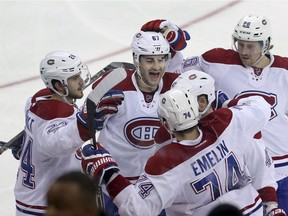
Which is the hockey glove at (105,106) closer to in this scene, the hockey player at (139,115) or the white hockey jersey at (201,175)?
the hockey player at (139,115)

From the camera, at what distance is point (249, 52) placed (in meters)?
4.46

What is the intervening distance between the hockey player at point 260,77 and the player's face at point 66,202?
2.28 metres

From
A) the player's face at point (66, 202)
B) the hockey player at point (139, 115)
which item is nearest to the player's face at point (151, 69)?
the hockey player at point (139, 115)

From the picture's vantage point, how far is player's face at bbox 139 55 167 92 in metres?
4.14

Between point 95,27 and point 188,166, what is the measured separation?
4.34 m

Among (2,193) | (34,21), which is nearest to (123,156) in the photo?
(2,193)

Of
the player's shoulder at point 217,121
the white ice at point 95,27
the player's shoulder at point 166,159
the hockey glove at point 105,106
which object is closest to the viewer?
the player's shoulder at point 166,159

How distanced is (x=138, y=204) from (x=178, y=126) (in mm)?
322

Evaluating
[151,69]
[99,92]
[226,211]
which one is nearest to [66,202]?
[226,211]

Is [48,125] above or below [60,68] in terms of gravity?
below

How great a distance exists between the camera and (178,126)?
3441 mm

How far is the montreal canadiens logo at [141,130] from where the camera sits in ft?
13.4

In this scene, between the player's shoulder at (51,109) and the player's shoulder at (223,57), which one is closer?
the player's shoulder at (51,109)

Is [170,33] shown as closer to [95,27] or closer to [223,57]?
[223,57]
